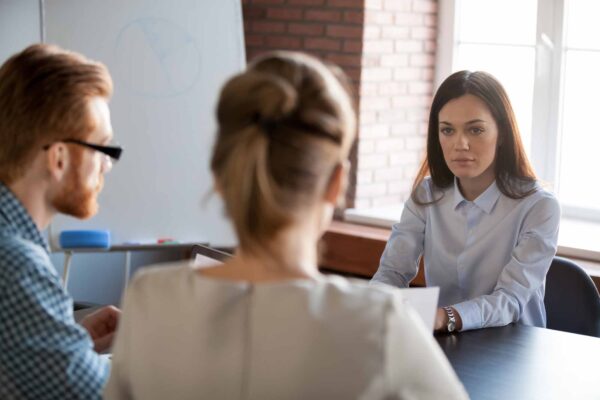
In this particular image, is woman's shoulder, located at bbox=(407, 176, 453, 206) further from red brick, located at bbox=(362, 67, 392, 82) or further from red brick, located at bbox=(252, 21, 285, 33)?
red brick, located at bbox=(252, 21, 285, 33)

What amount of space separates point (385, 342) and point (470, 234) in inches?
65.0

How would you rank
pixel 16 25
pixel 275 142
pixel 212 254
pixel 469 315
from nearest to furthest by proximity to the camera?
pixel 275 142
pixel 212 254
pixel 469 315
pixel 16 25

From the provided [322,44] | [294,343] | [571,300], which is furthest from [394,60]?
[294,343]

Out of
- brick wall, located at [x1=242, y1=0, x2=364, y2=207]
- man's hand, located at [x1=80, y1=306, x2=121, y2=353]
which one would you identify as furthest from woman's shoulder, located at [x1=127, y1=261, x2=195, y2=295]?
brick wall, located at [x1=242, y1=0, x2=364, y2=207]

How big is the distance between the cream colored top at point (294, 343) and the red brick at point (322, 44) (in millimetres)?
3207

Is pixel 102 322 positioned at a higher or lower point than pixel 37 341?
lower

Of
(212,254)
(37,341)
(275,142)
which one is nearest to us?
(275,142)

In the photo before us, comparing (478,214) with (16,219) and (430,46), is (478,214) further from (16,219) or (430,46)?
(430,46)

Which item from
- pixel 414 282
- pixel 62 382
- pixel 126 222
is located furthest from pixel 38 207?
pixel 414 282

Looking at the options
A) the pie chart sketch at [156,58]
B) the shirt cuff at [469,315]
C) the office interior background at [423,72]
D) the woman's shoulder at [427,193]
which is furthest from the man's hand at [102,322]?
the office interior background at [423,72]

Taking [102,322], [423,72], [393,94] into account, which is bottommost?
[102,322]

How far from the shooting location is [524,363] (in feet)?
6.89

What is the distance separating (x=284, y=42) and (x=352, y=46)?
0.39 metres

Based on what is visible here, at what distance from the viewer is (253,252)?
124 centimetres
